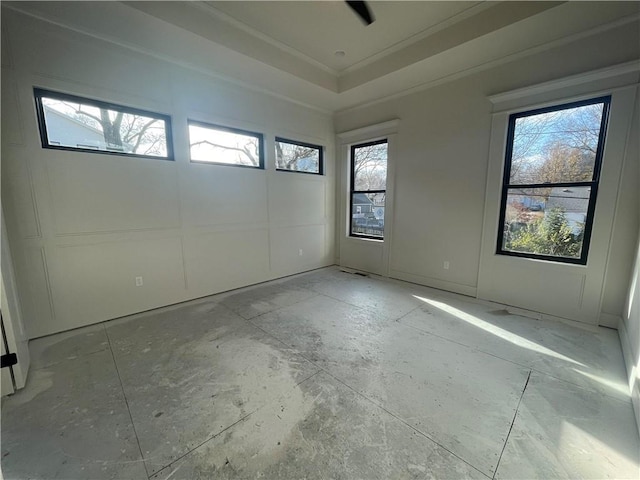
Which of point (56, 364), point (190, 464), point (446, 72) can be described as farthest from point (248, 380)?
point (446, 72)

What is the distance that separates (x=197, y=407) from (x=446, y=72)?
439cm

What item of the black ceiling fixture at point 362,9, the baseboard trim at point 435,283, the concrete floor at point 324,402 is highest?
the black ceiling fixture at point 362,9

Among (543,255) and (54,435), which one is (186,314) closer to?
(54,435)

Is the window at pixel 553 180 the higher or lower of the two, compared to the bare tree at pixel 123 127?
lower

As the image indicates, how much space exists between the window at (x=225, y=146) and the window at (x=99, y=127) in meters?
0.32

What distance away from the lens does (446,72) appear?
3264 millimetres

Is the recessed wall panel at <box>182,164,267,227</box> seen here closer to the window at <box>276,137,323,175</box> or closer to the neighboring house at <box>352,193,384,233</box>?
the window at <box>276,137,323,175</box>

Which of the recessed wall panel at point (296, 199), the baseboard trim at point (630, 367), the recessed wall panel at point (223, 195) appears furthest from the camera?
the recessed wall panel at point (296, 199)

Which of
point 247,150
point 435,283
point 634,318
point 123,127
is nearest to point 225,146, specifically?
point 247,150

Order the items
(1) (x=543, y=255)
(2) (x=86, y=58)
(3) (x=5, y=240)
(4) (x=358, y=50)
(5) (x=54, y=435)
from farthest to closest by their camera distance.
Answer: (4) (x=358, y=50) → (1) (x=543, y=255) → (2) (x=86, y=58) → (3) (x=5, y=240) → (5) (x=54, y=435)

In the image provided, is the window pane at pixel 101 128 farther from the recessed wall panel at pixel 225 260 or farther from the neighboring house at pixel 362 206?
the neighboring house at pixel 362 206

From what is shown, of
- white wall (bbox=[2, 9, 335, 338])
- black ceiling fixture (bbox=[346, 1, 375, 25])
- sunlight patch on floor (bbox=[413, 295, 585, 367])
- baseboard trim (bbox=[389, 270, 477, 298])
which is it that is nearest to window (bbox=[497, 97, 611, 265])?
baseboard trim (bbox=[389, 270, 477, 298])

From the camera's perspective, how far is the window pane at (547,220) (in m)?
2.73

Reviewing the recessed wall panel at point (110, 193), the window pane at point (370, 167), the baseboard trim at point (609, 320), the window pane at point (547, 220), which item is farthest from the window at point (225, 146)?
the baseboard trim at point (609, 320)
